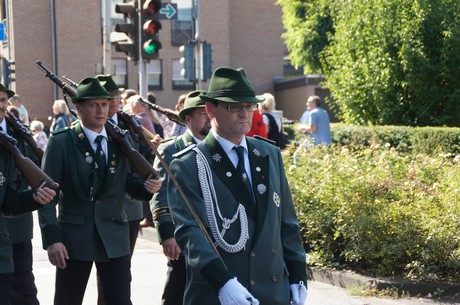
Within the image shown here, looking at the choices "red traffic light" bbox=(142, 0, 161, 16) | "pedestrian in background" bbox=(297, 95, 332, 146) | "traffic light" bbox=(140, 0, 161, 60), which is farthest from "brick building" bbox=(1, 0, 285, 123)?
"red traffic light" bbox=(142, 0, 161, 16)

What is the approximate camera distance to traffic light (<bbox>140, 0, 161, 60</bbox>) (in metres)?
13.5

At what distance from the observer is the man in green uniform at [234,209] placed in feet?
13.5

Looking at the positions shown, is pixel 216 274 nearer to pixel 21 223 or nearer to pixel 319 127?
pixel 21 223

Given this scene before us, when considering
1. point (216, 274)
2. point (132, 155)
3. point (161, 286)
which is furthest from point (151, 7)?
point (216, 274)

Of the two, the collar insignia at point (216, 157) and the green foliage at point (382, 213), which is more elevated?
the collar insignia at point (216, 157)

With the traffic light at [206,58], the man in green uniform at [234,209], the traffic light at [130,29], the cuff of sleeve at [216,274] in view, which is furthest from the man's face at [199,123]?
the traffic light at [206,58]

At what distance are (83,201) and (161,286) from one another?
10.9 ft

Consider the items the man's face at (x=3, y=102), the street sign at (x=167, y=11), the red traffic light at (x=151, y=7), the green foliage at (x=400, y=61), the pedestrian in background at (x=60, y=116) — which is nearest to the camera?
the man's face at (x=3, y=102)

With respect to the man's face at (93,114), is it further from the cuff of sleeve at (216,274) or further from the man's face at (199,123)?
the cuff of sleeve at (216,274)

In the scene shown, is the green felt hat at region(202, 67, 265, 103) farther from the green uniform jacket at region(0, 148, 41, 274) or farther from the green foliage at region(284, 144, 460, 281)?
the green foliage at region(284, 144, 460, 281)

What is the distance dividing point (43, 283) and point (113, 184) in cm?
352

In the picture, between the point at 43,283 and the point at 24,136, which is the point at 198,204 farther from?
the point at 43,283

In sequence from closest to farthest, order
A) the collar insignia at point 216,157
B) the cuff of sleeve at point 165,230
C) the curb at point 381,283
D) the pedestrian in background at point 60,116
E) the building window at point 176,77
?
the collar insignia at point 216,157
the cuff of sleeve at point 165,230
the curb at point 381,283
the pedestrian in background at point 60,116
the building window at point 176,77

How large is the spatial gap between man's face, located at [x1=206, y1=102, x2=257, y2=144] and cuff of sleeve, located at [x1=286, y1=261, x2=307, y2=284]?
68 centimetres
